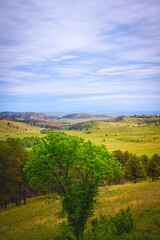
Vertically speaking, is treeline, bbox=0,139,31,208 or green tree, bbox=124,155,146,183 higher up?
treeline, bbox=0,139,31,208

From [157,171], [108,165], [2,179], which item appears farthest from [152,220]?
[157,171]

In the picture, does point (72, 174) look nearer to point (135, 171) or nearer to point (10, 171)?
point (10, 171)

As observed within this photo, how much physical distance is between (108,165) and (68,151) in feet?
16.4

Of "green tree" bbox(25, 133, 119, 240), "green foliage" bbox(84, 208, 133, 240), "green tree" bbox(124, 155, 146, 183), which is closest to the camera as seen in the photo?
"green foliage" bbox(84, 208, 133, 240)

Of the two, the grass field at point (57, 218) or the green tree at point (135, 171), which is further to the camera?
the green tree at point (135, 171)

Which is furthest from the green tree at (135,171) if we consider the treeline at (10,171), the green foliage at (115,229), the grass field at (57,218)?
the green foliage at (115,229)

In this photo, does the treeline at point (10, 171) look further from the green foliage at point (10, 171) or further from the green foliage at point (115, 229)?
the green foliage at point (115, 229)

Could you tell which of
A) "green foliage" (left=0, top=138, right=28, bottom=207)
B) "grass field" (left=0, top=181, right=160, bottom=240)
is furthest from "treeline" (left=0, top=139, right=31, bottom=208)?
"grass field" (left=0, top=181, right=160, bottom=240)

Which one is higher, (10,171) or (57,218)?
(10,171)

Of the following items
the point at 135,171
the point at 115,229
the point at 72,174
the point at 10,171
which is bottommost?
the point at 135,171

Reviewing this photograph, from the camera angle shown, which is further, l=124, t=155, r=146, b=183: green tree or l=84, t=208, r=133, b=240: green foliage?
l=124, t=155, r=146, b=183: green tree

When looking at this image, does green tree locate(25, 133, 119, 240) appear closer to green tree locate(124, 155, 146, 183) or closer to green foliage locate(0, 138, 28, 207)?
green foliage locate(0, 138, 28, 207)

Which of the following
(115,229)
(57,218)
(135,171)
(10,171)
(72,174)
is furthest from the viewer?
(135,171)

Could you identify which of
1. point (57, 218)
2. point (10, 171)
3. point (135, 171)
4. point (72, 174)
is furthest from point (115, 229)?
point (135, 171)
